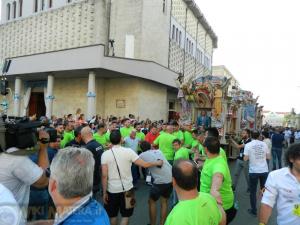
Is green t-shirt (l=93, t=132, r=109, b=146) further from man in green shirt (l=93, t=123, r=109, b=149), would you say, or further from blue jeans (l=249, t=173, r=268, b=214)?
blue jeans (l=249, t=173, r=268, b=214)

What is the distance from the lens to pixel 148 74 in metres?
22.2

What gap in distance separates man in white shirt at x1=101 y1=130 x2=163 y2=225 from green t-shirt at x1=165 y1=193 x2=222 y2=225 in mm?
2522

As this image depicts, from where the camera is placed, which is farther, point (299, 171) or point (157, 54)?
point (157, 54)

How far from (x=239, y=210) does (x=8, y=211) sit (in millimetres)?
6483

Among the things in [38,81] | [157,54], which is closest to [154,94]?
[157,54]

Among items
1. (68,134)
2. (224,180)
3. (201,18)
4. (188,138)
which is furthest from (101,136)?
(201,18)

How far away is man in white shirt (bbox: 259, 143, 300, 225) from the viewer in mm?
3285

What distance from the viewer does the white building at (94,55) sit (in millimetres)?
21125

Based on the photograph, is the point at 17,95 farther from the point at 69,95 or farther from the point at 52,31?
the point at 52,31

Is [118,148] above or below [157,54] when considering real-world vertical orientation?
below

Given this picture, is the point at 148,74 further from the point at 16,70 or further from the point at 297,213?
the point at 297,213

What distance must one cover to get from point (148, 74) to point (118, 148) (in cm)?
1732

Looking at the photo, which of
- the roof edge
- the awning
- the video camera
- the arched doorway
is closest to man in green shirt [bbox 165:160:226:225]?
the video camera

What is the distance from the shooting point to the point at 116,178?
5.11 m
